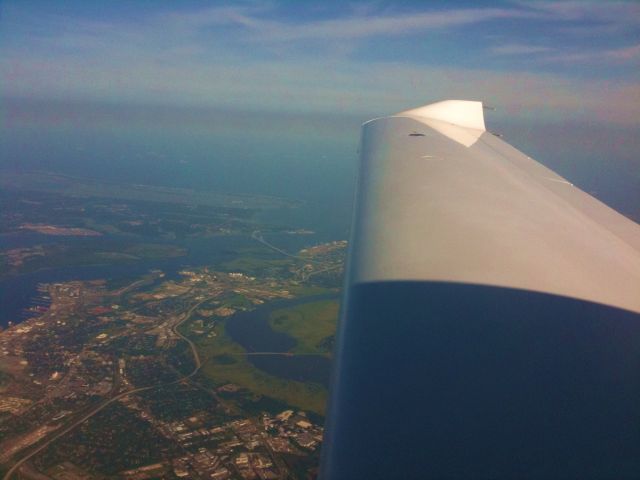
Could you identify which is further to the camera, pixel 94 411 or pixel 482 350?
pixel 94 411

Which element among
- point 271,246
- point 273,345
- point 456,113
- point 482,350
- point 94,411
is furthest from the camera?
point 271,246

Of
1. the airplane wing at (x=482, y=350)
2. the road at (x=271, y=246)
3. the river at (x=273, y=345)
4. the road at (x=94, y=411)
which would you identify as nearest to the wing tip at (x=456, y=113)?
the airplane wing at (x=482, y=350)

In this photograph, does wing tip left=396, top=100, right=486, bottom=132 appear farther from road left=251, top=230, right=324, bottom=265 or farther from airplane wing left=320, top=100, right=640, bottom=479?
road left=251, top=230, right=324, bottom=265

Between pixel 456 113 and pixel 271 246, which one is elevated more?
pixel 456 113

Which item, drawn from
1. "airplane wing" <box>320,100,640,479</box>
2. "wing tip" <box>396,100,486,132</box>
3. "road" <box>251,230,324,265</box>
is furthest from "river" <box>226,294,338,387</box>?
"airplane wing" <box>320,100,640,479</box>

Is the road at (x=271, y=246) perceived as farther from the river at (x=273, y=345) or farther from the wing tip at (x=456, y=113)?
the wing tip at (x=456, y=113)

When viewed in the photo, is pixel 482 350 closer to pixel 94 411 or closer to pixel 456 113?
pixel 456 113

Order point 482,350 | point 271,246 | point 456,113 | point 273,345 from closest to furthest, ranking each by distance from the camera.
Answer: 1. point 482,350
2. point 456,113
3. point 273,345
4. point 271,246

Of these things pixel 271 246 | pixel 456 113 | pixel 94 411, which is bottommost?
pixel 94 411

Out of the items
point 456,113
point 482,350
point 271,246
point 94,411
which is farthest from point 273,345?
point 271,246
